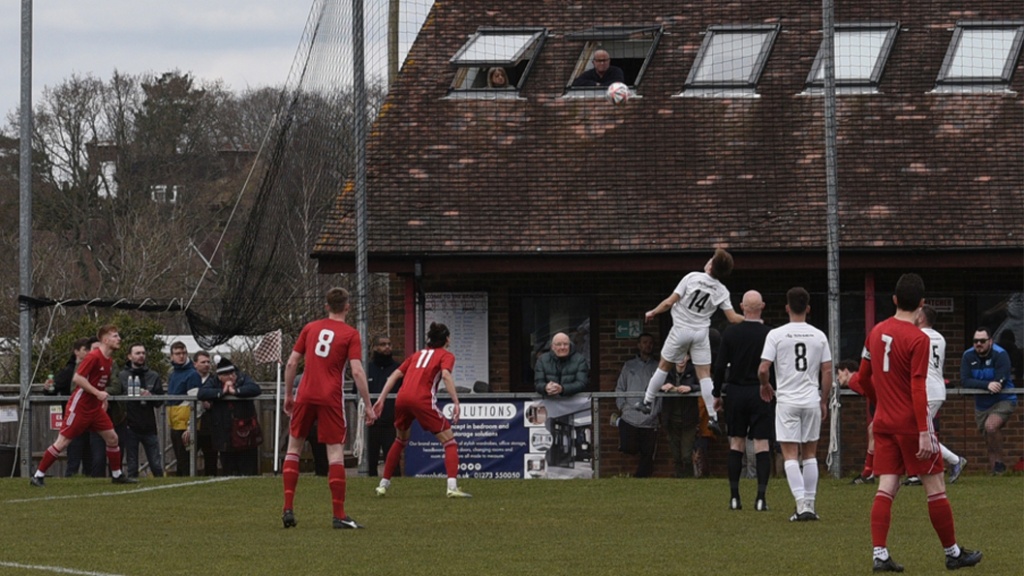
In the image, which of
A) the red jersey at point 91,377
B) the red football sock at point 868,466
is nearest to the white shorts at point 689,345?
the red football sock at point 868,466

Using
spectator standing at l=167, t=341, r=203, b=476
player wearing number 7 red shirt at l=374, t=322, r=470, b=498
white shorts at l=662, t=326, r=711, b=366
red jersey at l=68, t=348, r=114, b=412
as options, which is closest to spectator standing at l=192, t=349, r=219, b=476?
spectator standing at l=167, t=341, r=203, b=476

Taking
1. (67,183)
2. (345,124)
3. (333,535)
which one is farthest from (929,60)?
(67,183)

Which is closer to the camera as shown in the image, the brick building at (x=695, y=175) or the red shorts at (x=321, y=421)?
the red shorts at (x=321, y=421)

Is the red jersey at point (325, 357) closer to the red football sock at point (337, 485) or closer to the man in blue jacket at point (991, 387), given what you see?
the red football sock at point (337, 485)

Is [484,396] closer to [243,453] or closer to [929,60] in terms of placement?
[243,453]

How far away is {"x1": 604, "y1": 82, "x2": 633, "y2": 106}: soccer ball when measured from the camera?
76.9 ft

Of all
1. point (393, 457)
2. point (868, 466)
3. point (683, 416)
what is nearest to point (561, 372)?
point (683, 416)

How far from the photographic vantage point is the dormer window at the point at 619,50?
2431 centimetres

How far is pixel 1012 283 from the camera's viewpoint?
22281 mm

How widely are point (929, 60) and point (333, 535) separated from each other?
14339 millimetres

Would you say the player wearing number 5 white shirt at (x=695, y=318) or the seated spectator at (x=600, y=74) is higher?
the seated spectator at (x=600, y=74)

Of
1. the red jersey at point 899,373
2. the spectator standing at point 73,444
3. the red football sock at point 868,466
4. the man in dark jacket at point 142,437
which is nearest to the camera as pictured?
the red jersey at point 899,373

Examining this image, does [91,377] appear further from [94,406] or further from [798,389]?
[798,389]

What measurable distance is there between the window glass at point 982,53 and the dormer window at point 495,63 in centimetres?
572
